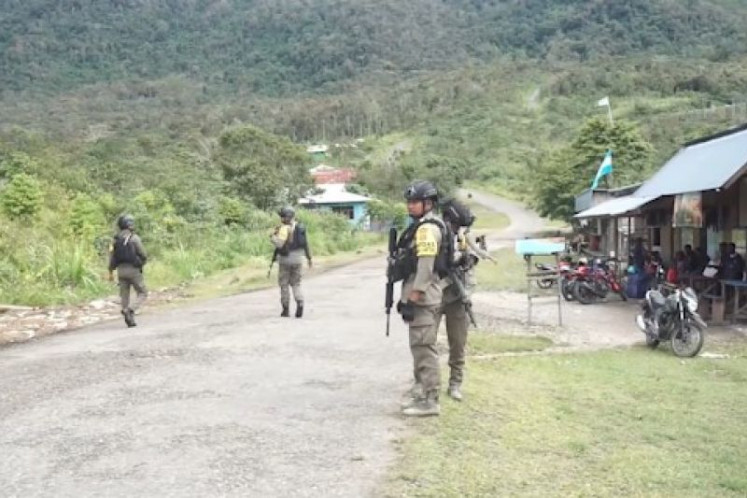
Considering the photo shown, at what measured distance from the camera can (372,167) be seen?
66562mm

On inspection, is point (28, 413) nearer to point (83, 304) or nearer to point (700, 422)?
point (700, 422)

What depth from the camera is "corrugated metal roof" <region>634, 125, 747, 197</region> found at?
485 inches

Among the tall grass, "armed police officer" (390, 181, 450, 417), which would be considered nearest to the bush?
the tall grass

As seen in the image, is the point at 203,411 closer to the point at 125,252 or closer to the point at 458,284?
the point at 458,284

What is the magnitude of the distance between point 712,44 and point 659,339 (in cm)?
12475

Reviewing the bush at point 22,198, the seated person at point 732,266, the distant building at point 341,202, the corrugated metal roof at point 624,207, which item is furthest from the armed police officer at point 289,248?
the distant building at point 341,202

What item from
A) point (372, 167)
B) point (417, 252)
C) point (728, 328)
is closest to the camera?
point (417, 252)

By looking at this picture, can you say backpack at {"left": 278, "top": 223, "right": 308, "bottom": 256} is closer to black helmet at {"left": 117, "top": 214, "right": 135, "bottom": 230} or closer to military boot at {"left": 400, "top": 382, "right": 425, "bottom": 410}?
black helmet at {"left": 117, "top": 214, "right": 135, "bottom": 230}

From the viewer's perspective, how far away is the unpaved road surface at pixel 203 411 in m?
4.85

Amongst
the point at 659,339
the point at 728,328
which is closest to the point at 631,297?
the point at 728,328

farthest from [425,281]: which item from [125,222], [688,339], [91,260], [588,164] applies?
[588,164]

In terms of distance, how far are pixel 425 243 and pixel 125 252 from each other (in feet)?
21.5

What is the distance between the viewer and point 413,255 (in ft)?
20.8

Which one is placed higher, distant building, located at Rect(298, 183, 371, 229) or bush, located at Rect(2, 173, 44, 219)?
distant building, located at Rect(298, 183, 371, 229)
